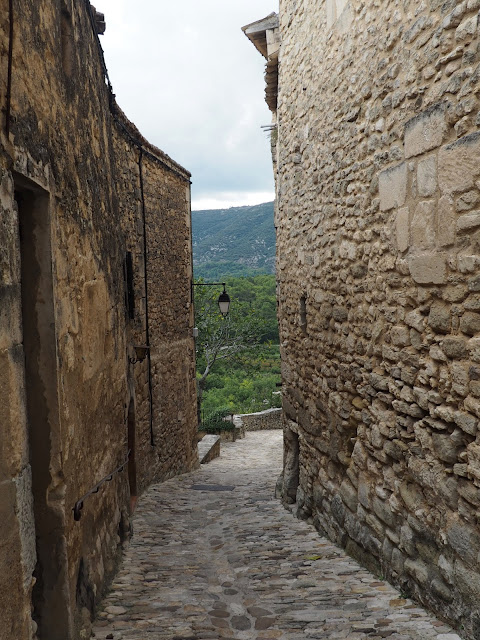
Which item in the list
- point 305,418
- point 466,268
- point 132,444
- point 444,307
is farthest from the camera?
point 132,444

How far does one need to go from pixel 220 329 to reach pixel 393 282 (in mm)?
18752

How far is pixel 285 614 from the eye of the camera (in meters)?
3.67

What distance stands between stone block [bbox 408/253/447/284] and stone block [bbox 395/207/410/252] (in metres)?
0.13

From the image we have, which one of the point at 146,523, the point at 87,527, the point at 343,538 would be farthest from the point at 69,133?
the point at 146,523

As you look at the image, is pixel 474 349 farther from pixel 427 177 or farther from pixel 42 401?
pixel 42 401

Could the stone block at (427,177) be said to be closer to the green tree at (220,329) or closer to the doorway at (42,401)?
the doorway at (42,401)

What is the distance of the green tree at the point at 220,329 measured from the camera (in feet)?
70.9

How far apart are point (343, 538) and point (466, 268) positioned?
292 cm

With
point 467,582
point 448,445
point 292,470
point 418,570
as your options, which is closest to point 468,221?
point 448,445

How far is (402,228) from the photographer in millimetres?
3658

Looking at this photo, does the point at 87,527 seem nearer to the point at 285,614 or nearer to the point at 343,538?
the point at 285,614

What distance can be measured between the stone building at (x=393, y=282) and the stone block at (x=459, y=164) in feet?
0.03

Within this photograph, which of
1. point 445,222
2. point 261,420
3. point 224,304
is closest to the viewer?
point 445,222

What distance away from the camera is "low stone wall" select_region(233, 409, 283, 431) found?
22.4m
